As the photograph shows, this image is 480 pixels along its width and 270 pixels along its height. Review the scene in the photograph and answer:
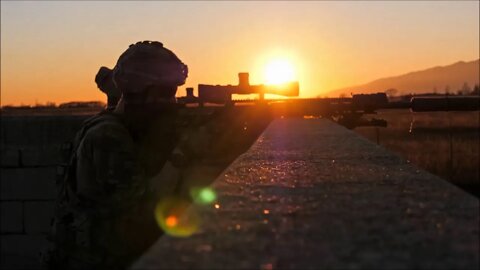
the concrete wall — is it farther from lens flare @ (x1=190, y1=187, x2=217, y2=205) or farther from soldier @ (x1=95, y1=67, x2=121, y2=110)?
lens flare @ (x1=190, y1=187, x2=217, y2=205)

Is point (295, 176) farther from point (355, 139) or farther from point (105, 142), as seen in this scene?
point (355, 139)

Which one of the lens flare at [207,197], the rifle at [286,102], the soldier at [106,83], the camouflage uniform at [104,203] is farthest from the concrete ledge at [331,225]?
the rifle at [286,102]

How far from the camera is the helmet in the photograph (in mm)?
3889

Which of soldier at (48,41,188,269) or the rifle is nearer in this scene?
soldier at (48,41,188,269)

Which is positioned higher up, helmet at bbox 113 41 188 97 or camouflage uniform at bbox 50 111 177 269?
helmet at bbox 113 41 188 97

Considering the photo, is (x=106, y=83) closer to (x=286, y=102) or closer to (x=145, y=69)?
(x=145, y=69)

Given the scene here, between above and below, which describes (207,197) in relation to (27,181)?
above

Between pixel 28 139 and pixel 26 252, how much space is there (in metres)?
1.53

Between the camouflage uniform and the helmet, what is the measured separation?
0.24m

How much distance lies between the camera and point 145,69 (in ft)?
12.8

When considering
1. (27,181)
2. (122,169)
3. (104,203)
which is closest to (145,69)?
(122,169)

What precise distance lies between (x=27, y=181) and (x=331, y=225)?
7.38 meters

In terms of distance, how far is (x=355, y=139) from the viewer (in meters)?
5.61

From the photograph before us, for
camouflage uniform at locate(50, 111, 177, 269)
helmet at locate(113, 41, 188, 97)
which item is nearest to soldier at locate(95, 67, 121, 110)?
helmet at locate(113, 41, 188, 97)
